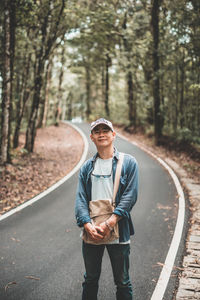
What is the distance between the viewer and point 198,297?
375cm

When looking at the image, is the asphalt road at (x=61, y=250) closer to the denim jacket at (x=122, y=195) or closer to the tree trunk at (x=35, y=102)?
the denim jacket at (x=122, y=195)

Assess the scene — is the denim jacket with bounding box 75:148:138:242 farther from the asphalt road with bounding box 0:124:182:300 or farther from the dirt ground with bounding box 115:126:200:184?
the dirt ground with bounding box 115:126:200:184

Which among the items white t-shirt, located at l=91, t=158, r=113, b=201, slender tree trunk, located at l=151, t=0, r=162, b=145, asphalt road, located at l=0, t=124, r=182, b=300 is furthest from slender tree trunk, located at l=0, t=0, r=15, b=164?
slender tree trunk, located at l=151, t=0, r=162, b=145

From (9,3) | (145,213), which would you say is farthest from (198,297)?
(9,3)

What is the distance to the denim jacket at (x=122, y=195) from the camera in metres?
2.90

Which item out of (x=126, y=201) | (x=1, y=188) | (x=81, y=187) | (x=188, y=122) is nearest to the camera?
(x=126, y=201)

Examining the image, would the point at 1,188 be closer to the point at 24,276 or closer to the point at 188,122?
the point at 24,276

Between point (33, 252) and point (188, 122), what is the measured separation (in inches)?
589

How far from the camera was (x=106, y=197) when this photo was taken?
2.96 metres

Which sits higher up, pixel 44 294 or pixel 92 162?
pixel 92 162

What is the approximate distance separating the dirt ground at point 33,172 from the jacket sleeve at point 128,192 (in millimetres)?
5384

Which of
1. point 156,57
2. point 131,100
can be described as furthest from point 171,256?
point 131,100

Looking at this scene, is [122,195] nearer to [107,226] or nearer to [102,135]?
[107,226]

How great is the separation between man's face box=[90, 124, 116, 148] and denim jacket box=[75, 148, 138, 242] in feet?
0.58
